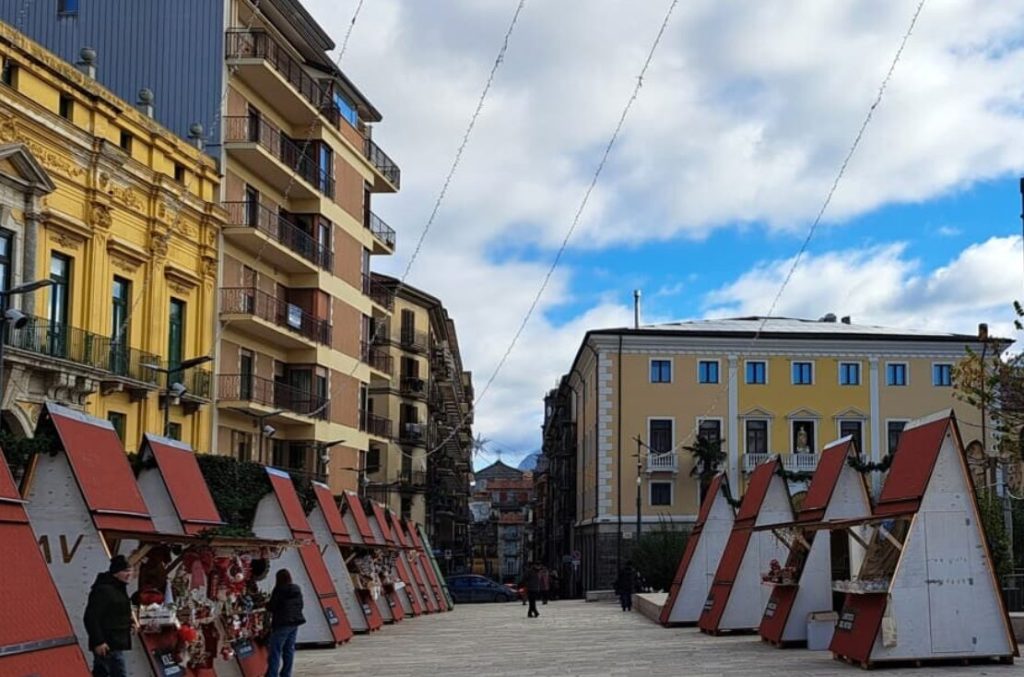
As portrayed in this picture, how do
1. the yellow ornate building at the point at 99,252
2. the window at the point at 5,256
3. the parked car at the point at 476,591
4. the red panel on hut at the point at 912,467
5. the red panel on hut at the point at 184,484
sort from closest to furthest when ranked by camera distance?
the red panel on hut at the point at 184,484
the red panel on hut at the point at 912,467
the yellow ornate building at the point at 99,252
the window at the point at 5,256
the parked car at the point at 476,591

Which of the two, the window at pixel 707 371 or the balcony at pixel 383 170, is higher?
the balcony at pixel 383 170

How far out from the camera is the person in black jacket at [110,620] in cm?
1380

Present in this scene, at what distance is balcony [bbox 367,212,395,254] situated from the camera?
61.5m

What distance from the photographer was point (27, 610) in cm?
1227

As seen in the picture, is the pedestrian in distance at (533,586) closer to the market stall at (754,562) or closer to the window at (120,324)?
the market stall at (754,562)

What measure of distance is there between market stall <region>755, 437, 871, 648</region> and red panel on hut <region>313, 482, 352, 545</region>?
958cm

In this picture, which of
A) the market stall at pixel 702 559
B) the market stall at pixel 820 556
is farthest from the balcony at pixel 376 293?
the market stall at pixel 820 556

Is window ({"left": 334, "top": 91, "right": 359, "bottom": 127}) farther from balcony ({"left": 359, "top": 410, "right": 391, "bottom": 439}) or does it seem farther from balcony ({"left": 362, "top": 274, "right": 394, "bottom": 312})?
balcony ({"left": 359, "top": 410, "right": 391, "bottom": 439})

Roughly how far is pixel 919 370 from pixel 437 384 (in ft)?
113

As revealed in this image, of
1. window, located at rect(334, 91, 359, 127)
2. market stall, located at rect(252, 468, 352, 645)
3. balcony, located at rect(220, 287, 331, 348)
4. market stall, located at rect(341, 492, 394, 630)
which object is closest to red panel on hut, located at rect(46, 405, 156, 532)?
market stall, located at rect(252, 468, 352, 645)

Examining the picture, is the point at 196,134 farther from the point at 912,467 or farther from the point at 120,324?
the point at 912,467

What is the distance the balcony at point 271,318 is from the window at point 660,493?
23.9m

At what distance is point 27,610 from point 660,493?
6070 cm

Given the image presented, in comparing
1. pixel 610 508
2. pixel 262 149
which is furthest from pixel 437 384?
pixel 262 149
